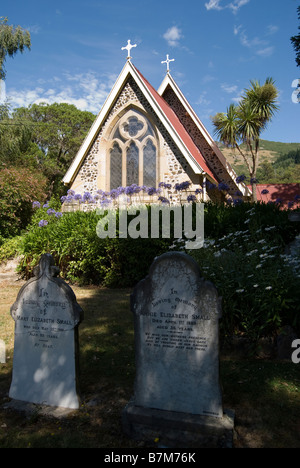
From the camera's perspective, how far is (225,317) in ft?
15.3

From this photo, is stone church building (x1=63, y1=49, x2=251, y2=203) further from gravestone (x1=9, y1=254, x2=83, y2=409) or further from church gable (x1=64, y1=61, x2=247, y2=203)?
gravestone (x1=9, y1=254, x2=83, y2=409)

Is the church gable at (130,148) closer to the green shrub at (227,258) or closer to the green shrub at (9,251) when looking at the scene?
the green shrub at (227,258)

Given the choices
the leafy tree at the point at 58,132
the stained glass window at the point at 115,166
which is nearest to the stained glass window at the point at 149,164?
the stained glass window at the point at 115,166

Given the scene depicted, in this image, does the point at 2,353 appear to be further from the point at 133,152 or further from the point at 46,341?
the point at 133,152

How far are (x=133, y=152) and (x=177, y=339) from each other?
13345 mm

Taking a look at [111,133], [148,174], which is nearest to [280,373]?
[148,174]

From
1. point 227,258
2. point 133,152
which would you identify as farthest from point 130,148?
point 227,258

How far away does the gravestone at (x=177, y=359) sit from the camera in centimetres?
288

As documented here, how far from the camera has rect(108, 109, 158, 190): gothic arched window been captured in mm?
15039

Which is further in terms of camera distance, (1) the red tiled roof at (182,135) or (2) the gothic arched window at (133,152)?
(2) the gothic arched window at (133,152)

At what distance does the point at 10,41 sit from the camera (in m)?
19.5

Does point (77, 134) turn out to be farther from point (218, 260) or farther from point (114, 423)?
point (114, 423)

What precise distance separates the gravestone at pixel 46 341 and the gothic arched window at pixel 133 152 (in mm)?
11634
